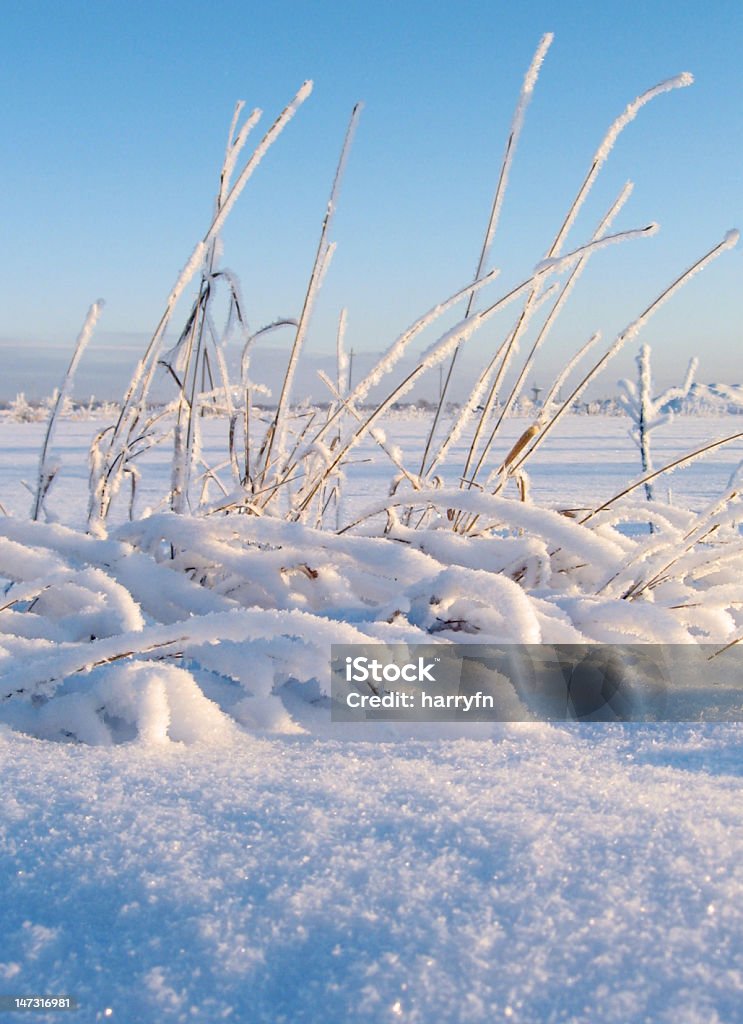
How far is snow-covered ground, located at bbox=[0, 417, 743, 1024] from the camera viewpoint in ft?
1.13

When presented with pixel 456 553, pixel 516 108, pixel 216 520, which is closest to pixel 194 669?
pixel 216 520

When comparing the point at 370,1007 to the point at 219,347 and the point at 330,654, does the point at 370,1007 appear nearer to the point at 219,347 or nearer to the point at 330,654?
the point at 330,654

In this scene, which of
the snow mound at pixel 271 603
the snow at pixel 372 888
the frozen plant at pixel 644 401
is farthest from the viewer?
the frozen plant at pixel 644 401

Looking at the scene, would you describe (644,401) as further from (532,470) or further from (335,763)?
(532,470)

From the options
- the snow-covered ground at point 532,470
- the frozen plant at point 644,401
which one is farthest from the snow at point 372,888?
the snow-covered ground at point 532,470

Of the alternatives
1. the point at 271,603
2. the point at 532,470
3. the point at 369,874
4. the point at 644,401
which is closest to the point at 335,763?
the point at 369,874

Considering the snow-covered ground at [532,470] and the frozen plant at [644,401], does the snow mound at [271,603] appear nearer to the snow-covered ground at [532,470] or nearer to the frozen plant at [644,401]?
the frozen plant at [644,401]

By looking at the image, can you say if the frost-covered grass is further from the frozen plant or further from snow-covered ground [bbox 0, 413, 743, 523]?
snow-covered ground [bbox 0, 413, 743, 523]

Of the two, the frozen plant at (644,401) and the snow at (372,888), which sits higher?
the frozen plant at (644,401)

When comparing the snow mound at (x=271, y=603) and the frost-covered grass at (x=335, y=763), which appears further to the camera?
the snow mound at (x=271, y=603)

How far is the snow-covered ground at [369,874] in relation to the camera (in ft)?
1.13

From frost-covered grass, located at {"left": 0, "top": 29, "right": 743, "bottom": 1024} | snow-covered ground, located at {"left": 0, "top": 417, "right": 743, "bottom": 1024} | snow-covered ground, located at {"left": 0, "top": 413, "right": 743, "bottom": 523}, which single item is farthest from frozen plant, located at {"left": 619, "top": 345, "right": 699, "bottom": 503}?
snow-covered ground, located at {"left": 0, "top": 417, "right": 743, "bottom": 1024}

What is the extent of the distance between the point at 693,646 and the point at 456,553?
27 cm

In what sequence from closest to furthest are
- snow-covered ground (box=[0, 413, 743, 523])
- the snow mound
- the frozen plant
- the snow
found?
the snow < the snow mound < the frozen plant < snow-covered ground (box=[0, 413, 743, 523])
